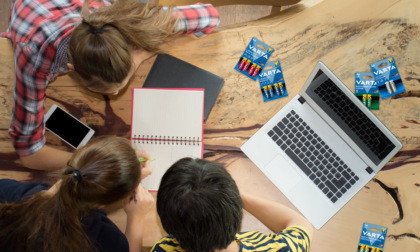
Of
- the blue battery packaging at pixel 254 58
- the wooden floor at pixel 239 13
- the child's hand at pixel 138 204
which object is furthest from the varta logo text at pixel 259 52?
the wooden floor at pixel 239 13

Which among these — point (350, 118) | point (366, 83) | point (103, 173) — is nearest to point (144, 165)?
point (103, 173)

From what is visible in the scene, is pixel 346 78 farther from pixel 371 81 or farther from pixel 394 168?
pixel 394 168

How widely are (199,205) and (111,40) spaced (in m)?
0.51

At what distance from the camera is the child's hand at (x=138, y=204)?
101 centimetres

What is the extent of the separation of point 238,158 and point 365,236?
18.3 inches

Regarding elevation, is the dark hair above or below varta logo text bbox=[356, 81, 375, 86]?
below

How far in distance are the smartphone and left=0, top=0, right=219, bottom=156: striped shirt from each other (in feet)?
0.12

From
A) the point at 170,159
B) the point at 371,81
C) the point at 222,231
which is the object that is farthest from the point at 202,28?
the point at 222,231

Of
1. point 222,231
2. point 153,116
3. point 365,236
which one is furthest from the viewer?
point 153,116

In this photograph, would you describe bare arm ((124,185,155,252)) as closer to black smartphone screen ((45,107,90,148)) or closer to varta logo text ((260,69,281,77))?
Result: black smartphone screen ((45,107,90,148))

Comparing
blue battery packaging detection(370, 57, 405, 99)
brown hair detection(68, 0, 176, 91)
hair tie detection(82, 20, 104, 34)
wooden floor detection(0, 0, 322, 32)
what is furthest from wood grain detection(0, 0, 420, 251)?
wooden floor detection(0, 0, 322, 32)

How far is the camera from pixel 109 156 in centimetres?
85

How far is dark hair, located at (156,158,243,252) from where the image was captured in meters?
0.74

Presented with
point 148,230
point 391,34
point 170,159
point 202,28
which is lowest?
point 148,230
